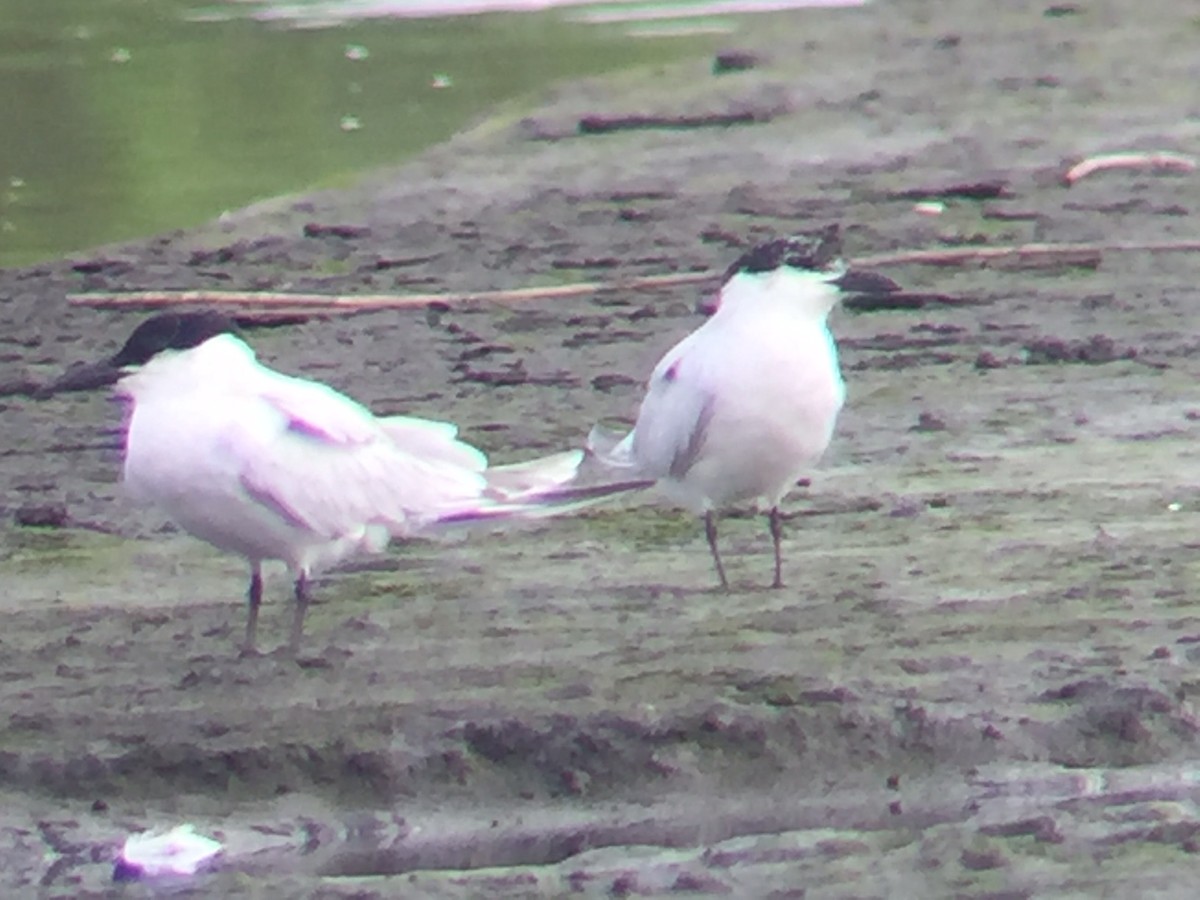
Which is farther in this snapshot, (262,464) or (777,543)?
(777,543)

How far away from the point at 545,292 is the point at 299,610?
3.52 metres

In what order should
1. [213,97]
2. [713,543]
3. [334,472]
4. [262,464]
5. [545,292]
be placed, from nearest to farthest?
[262,464] → [334,472] → [713,543] → [545,292] → [213,97]

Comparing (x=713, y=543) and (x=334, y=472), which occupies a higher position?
(x=334, y=472)

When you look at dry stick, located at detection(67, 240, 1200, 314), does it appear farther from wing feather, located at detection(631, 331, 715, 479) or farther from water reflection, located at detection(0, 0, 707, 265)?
wing feather, located at detection(631, 331, 715, 479)

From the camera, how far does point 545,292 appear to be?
9492 mm

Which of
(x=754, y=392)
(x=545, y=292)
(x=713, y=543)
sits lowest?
(x=545, y=292)

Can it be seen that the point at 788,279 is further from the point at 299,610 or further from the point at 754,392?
the point at 299,610

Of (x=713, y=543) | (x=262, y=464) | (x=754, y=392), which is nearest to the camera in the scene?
(x=262, y=464)

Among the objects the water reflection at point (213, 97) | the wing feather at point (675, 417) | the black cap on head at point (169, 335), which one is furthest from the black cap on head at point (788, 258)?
the water reflection at point (213, 97)

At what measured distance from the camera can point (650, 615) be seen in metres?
6.19

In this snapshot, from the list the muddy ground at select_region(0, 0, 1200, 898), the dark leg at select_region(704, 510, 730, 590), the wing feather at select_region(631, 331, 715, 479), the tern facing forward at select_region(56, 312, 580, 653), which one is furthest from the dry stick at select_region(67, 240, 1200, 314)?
the tern facing forward at select_region(56, 312, 580, 653)

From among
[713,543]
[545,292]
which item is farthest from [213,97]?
[713,543]

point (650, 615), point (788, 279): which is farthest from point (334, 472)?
point (788, 279)

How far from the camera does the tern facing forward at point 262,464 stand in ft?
19.5
